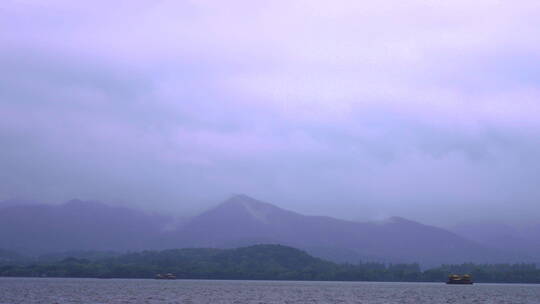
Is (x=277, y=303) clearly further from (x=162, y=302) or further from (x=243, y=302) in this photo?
(x=162, y=302)

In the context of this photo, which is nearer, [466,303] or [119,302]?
[119,302]

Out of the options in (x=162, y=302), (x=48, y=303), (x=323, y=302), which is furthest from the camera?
(x=323, y=302)

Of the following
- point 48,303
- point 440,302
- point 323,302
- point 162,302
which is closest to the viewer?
point 48,303

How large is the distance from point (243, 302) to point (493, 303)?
2354 inches

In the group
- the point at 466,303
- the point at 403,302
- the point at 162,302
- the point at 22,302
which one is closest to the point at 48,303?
the point at 22,302

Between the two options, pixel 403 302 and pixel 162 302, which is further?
pixel 403 302

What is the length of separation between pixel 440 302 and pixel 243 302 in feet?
166

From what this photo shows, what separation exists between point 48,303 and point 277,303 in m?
47.1

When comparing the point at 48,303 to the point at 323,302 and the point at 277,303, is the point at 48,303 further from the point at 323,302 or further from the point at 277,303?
the point at 323,302

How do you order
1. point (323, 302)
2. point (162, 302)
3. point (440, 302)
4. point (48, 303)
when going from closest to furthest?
point (48, 303)
point (162, 302)
point (323, 302)
point (440, 302)

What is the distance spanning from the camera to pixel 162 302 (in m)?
150

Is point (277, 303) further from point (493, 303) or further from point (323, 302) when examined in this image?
point (493, 303)

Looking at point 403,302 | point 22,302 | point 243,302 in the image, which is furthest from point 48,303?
point 403,302

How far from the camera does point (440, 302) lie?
177m
